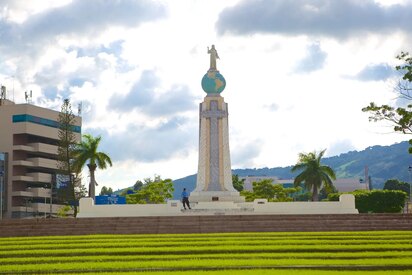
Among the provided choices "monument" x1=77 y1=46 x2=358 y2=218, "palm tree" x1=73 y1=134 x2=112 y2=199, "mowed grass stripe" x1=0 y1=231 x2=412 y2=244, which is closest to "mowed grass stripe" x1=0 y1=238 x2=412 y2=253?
"mowed grass stripe" x1=0 y1=231 x2=412 y2=244

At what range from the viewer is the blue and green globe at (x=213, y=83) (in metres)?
50.0

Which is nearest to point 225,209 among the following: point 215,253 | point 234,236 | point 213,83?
point 213,83

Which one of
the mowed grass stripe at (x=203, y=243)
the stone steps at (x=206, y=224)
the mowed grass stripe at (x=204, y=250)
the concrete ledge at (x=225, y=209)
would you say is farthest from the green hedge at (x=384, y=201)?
the mowed grass stripe at (x=204, y=250)

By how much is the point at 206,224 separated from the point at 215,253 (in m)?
8.79

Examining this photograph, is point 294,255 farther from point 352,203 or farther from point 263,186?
point 263,186

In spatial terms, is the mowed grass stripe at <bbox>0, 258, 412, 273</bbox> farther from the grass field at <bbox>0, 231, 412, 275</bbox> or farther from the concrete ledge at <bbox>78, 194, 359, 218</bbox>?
the concrete ledge at <bbox>78, 194, 359, 218</bbox>

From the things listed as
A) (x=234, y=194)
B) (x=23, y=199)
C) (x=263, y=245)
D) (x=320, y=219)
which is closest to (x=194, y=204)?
(x=234, y=194)

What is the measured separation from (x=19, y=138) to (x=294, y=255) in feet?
242

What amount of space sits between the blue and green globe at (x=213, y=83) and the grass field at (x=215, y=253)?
795 inches

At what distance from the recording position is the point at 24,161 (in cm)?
9062

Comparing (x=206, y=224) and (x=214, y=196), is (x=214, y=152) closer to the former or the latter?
(x=214, y=196)

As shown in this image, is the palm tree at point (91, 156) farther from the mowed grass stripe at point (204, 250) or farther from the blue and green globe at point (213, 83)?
the mowed grass stripe at point (204, 250)

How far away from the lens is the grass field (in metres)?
21.0

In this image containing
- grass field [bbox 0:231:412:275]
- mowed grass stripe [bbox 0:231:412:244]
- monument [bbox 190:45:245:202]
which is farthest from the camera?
monument [bbox 190:45:245:202]
